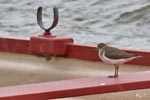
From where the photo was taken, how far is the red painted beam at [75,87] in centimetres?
287

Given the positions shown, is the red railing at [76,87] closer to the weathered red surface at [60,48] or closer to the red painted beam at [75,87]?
the red painted beam at [75,87]

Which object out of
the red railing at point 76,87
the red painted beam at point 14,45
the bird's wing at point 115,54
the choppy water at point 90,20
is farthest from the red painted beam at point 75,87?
the choppy water at point 90,20

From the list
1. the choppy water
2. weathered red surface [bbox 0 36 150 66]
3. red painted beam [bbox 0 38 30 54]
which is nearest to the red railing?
weathered red surface [bbox 0 36 150 66]

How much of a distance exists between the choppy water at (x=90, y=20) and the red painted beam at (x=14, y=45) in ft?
10.4

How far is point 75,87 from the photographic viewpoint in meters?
3.01

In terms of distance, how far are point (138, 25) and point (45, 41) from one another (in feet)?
16.7

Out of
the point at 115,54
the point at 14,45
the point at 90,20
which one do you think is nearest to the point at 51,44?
the point at 14,45

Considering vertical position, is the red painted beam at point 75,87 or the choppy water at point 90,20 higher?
the red painted beam at point 75,87

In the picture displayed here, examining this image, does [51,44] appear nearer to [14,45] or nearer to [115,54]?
[14,45]

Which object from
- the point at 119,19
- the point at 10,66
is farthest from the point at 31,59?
the point at 119,19

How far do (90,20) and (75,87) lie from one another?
6944 mm

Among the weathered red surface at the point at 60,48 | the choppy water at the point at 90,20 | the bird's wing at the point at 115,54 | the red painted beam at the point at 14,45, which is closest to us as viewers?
the bird's wing at the point at 115,54

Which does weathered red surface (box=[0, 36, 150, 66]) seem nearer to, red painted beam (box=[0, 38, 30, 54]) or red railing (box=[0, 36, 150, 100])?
red painted beam (box=[0, 38, 30, 54])

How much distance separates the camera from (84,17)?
33.5ft
